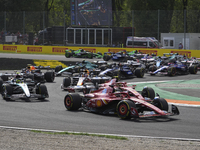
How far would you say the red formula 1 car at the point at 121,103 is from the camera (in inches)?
448

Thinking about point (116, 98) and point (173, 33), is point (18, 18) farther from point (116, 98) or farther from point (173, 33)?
point (116, 98)

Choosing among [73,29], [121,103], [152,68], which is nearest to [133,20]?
[73,29]

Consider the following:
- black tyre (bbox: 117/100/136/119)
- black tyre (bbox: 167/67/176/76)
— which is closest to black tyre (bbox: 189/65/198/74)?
black tyre (bbox: 167/67/176/76)

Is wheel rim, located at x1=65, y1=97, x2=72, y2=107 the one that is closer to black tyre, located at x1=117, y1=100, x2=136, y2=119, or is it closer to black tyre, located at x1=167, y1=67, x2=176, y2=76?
black tyre, located at x1=117, y1=100, x2=136, y2=119

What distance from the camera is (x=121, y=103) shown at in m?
11.5

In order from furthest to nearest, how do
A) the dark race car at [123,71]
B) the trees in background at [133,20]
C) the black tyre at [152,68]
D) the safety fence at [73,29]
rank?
the safety fence at [73,29], the trees in background at [133,20], the black tyre at [152,68], the dark race car at [123,71]

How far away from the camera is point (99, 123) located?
11.0 meters

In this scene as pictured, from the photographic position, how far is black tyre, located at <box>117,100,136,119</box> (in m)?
11.3

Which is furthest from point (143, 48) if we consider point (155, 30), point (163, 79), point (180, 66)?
point (163, 79)

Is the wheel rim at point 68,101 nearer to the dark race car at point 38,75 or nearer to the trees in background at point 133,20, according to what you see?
the dark race car at point 38,75

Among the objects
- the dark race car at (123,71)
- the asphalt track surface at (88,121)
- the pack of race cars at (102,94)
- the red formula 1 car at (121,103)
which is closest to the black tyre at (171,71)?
the dark race car at (123,71)

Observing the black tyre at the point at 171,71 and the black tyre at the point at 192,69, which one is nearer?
the black tyre at the point at 171,71

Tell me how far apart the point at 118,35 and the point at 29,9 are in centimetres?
2926

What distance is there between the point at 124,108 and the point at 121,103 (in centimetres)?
18
